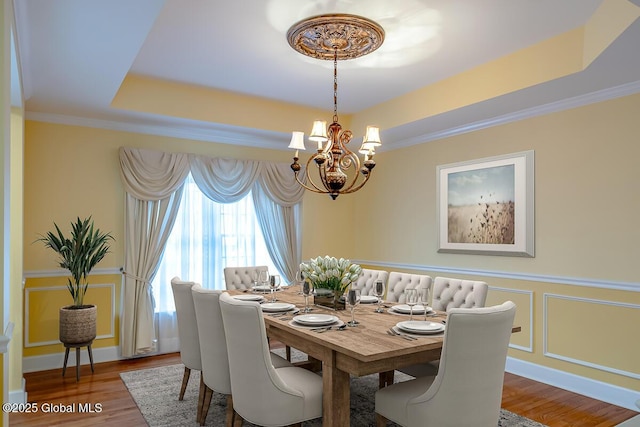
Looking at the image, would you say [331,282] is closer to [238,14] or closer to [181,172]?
[238,14]

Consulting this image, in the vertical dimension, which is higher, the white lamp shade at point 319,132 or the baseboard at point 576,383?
the white lamp shade at point 319,132

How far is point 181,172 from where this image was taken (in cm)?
479

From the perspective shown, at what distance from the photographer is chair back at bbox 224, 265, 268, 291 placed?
4.25 meters

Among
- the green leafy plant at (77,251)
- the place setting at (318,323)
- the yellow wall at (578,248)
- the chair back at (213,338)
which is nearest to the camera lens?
the place setting at (318,323)

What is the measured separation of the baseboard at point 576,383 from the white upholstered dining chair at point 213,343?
9.06 feet

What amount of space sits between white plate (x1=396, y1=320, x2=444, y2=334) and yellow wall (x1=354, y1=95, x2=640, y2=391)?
6.09ft

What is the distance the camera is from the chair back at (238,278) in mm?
4246

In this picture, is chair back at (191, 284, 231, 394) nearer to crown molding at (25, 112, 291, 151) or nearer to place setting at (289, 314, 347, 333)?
place setting at (289, 314, 347, 333)

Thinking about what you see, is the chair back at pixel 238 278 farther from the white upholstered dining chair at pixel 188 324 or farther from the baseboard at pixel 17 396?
the baseboard at pixel 17 396

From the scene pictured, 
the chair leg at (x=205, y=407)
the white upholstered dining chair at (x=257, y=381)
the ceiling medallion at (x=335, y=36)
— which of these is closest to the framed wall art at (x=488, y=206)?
the ceiling medallion at (x=335, y=36)

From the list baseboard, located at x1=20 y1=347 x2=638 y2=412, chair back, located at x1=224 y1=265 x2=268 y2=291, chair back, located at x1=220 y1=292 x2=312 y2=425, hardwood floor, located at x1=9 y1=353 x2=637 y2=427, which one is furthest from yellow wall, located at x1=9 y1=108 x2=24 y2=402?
chair back, located at x1=220 y1=292 x2=312 y2=425

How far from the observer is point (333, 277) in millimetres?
3049

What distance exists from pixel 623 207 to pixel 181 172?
13.7ft

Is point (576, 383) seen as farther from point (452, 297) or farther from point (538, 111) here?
point (538, 111)
